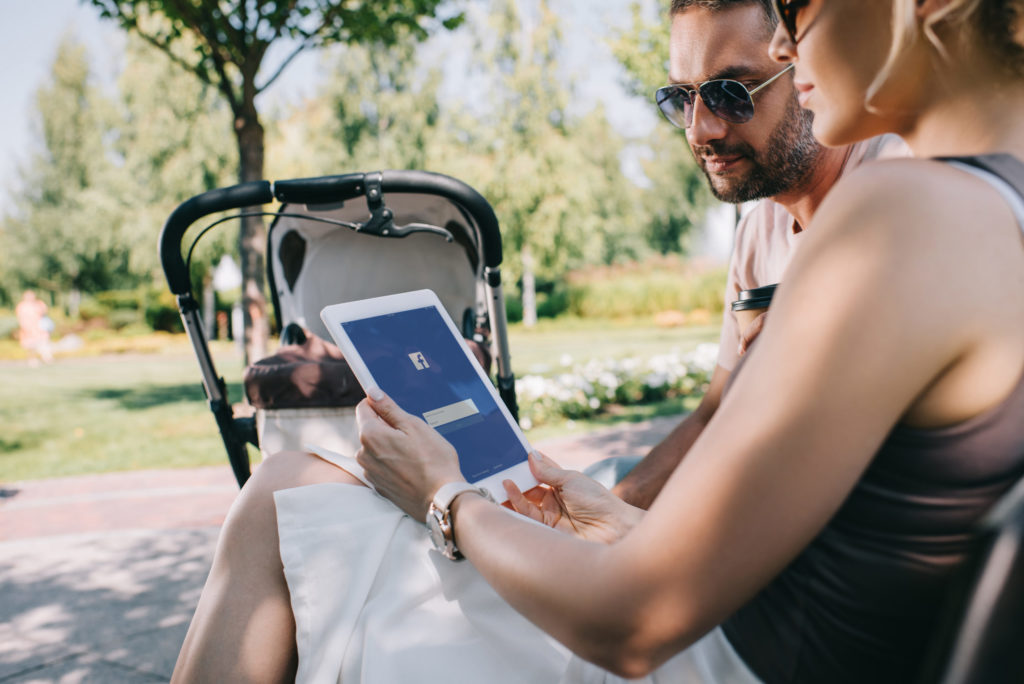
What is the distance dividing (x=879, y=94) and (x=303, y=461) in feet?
3.40

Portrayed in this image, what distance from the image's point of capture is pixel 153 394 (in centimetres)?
1215

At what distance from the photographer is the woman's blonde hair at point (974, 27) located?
0.78 meters

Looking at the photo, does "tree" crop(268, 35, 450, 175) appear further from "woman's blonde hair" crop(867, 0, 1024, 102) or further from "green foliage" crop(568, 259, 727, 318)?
"woman's blonde hair" crop(867, 0, 1024, 102)

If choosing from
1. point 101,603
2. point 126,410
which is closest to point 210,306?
point 126,410

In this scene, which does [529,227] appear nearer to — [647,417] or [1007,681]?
[647,417]

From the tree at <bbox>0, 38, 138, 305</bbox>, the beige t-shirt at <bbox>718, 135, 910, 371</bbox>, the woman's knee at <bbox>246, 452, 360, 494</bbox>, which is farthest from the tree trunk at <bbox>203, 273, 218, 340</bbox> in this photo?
the woman's knee at <bbox>246, 452, 360, 494</bbox>

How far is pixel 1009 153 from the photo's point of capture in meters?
0.80

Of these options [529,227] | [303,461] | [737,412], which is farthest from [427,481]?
[529,227]

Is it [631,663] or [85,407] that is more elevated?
[631,663]

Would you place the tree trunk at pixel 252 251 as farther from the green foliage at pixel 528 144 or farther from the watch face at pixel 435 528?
the green foliage at pixel 528 144

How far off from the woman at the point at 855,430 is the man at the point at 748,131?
102cm

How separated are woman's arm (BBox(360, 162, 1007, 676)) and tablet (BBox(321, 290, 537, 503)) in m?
0.59

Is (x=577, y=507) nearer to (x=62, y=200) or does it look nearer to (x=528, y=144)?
(x=528, y=144)

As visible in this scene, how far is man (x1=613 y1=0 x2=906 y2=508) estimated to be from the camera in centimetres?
200
